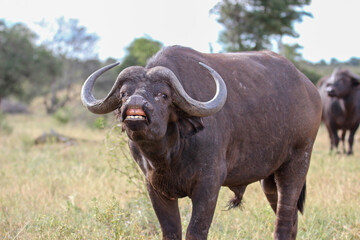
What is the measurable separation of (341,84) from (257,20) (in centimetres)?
840

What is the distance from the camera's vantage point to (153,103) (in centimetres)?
321

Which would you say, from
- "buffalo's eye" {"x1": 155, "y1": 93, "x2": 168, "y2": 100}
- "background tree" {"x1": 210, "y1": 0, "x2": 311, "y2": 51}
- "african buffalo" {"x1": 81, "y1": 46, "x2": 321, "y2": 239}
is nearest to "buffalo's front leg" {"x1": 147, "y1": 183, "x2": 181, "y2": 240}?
"african buffalo" {"x1": 81, "y1": 46, "x2": 321, "y2": 239}

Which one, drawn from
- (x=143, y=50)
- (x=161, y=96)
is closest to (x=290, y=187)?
(x=161, y=96)

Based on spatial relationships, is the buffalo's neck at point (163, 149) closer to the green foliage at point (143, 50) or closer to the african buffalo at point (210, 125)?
the african buffalo at point (210, 125)

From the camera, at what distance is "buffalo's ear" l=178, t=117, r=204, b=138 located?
346cm

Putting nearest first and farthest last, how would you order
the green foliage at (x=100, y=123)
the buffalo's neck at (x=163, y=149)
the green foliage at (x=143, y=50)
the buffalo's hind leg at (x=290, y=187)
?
the buffalo's neck at (x=163, y=149) < the buffalo's hind leg at (x=290, y=187) < the green foliage at (x=100, y=123) < the green foliage at (x=143, y=50)

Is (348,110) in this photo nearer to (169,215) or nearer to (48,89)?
(169,215)

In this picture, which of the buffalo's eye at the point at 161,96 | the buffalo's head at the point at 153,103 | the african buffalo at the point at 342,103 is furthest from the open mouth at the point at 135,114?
the african buffalo at the point at 342,103

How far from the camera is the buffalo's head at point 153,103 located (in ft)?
10.1

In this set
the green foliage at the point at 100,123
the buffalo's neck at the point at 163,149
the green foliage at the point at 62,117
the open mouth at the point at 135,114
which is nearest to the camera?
the open mouth at the point at 135,114

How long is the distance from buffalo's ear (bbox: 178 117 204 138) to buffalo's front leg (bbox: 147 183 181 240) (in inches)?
29.7

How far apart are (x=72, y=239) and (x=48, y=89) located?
3904cm

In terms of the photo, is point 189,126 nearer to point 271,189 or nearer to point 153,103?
point 153,103

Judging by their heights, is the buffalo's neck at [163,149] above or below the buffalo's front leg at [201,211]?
above
